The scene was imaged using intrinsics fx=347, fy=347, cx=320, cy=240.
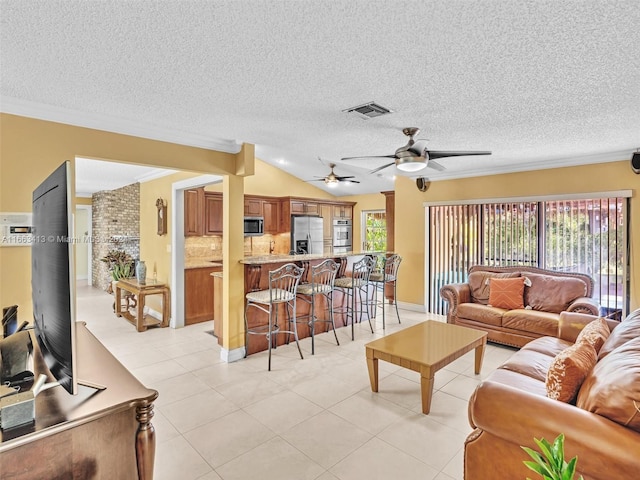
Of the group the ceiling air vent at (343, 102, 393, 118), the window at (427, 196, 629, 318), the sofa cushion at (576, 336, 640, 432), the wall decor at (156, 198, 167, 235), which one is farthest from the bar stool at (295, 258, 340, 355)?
the sofa cushion at (576, 336, 640, 432)

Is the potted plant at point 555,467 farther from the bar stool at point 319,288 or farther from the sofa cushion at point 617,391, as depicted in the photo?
the bar stool at point 319,288

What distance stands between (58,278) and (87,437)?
513 mm

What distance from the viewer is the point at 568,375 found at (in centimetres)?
178

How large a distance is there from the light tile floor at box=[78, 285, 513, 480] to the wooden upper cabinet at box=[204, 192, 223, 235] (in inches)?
98.1

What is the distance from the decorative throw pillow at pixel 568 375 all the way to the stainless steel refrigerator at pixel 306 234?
6.26 metres

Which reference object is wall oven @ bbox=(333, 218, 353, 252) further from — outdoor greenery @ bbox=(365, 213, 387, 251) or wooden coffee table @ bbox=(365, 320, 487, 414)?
wooden coffee table @ bbox=(365, 320, 487, 414)

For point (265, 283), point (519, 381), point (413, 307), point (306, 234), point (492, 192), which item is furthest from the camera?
point (306, 234)

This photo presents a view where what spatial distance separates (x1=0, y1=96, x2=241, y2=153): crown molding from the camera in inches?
103

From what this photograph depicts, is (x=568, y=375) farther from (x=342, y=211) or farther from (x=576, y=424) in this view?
(x=342, y=211)

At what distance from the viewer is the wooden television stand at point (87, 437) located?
38.6 inches

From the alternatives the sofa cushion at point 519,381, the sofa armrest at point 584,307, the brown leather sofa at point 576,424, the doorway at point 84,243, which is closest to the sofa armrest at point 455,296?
the sofa armrest at point 584,307

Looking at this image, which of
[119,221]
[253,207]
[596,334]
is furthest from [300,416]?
[119,221]

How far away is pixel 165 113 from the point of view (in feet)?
9.60

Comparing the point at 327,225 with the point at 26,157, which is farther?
the point at 327,225
